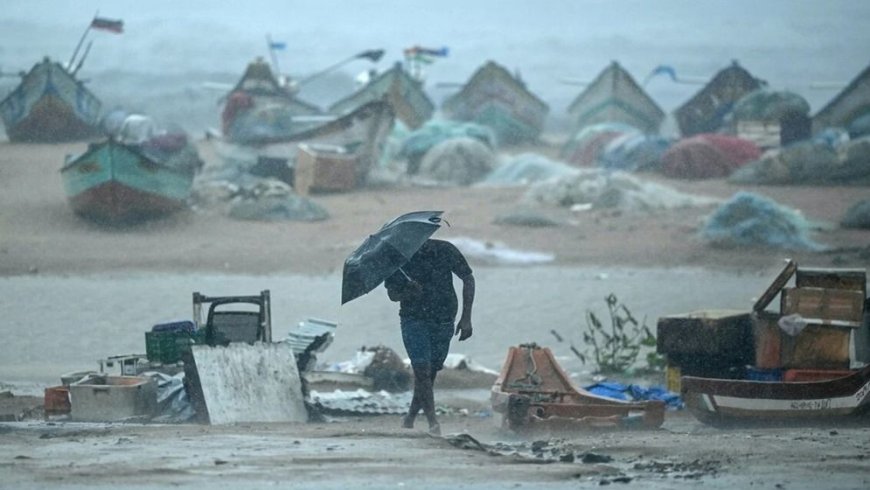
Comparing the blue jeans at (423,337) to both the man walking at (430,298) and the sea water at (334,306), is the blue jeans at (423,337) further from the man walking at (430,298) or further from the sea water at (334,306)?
the sea water at (334,306)

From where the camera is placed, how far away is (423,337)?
875cm

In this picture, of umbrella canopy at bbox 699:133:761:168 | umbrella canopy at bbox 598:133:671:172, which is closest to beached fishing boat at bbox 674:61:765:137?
umbrella canopy at bbox 598:133:671:172

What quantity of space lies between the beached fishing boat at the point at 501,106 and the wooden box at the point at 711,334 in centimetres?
2569

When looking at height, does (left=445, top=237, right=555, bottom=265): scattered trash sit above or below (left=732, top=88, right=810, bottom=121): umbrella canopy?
below

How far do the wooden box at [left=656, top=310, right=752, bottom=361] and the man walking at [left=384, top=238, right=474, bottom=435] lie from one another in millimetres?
2127

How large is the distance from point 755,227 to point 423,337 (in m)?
11.3

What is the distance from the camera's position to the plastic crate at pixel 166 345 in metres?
9.97

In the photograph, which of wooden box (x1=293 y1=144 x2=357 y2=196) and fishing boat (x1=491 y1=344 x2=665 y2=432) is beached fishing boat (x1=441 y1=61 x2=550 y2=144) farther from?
fishing boat (x1=491 y1=344 x2=665 y2=432)

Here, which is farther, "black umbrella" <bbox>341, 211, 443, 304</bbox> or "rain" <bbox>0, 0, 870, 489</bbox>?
"black umbrella" <bbox>341, 211, 443, 304</bbox>

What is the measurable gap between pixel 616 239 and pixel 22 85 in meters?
15.3

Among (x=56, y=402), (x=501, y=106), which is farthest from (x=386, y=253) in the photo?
(x=501, y=106)

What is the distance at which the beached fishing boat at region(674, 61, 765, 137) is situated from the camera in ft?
115

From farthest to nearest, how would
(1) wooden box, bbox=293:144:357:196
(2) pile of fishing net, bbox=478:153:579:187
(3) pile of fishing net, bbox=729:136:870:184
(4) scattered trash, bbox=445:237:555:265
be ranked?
1. (2) pile of fishing net, bbox=478:153:579:187
2. (3) pile of fishing net, bbox=729:136:870:184
3. (1) wooden box, bbox=293:144:357:196
4. (4) scattered trash, bbox=445:237:555:265

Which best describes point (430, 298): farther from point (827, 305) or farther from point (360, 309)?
point (360, 309)
